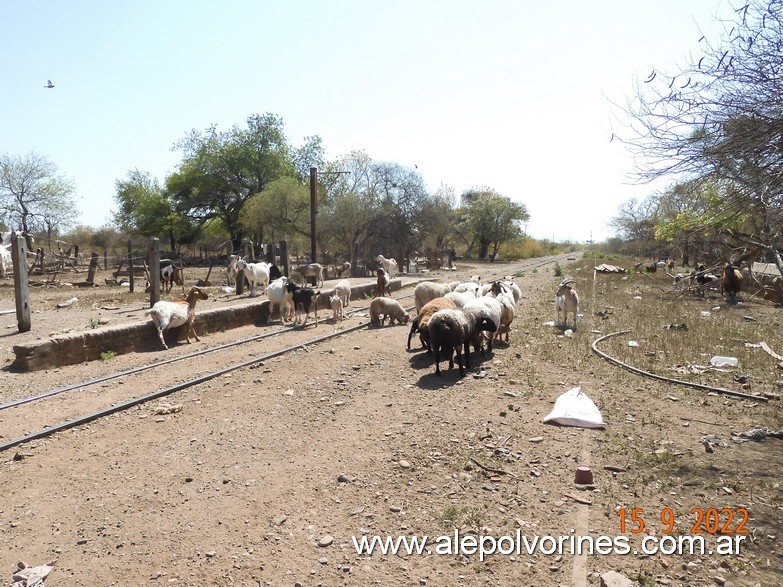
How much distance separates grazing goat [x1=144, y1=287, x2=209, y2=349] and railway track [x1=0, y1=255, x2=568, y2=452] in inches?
37.8

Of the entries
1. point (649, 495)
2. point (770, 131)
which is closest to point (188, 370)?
point (649, 495)

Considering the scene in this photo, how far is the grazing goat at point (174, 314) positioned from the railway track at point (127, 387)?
0.96 m

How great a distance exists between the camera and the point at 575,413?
6.11 m

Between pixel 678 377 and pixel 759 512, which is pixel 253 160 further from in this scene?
pixel 759 512

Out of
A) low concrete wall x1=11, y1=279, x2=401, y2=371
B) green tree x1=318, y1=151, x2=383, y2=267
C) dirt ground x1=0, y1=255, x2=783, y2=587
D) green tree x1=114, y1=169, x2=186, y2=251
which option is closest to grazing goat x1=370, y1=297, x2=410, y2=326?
low concrete wall x1=11, y1=279, x2=401, y2=371

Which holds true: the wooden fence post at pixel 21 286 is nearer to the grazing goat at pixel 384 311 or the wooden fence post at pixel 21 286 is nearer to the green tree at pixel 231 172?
the grazing goat at pixel 384 311

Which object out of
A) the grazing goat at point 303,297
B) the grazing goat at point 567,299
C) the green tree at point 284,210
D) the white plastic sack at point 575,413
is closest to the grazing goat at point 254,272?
the grazing goat at point 303,297

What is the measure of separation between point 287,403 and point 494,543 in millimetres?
3811

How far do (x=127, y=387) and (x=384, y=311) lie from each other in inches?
264

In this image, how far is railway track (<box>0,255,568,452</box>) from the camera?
5.98 metres

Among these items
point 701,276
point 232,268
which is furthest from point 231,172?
point 701,276

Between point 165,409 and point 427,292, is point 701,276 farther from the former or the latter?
point 165,409

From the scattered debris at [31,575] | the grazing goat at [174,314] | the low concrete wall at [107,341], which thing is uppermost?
the grazing goat at [174,314]

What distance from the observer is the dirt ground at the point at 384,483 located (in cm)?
345
